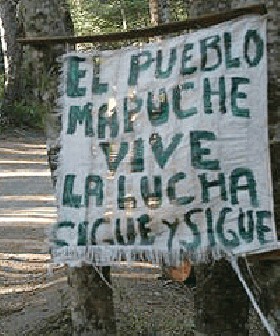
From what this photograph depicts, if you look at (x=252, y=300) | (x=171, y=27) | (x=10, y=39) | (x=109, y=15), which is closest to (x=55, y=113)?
A: (x=171, y=27)

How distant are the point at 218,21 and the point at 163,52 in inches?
11.6

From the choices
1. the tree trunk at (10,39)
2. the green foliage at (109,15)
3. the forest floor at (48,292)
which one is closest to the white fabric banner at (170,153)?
the forest floor at (48,292)

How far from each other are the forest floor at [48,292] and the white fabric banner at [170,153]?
0.39m

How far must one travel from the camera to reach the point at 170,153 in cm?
349

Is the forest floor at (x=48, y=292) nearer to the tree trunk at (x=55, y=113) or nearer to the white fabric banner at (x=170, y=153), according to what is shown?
the tree trunk at (x=55, y=113)

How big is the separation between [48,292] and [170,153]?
13.2 ft

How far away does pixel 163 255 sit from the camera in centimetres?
346

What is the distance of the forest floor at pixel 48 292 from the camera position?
5.99 meters

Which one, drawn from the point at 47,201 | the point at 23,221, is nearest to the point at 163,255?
the point at 23,221

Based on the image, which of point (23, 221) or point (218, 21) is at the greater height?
point (218, 21)

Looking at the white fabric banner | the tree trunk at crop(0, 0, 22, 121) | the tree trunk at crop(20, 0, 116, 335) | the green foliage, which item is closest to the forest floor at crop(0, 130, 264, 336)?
the tree trunk at crop(20, 0, 116, 335)

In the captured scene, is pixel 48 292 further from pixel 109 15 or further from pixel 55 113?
pixel 109 15

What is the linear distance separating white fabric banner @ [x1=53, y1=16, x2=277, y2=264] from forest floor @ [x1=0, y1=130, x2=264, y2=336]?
386 mm

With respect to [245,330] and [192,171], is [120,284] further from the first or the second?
[192,171]
